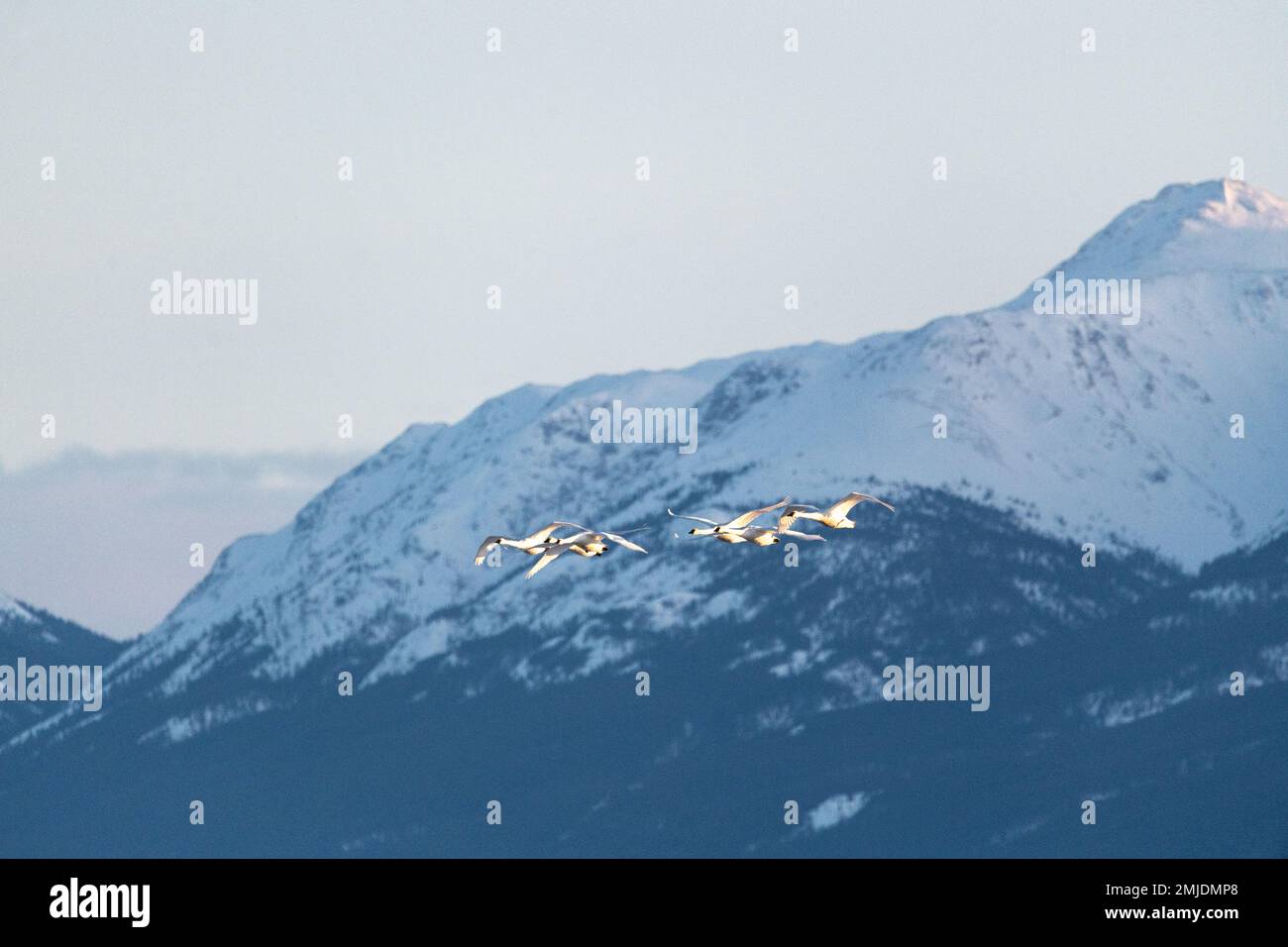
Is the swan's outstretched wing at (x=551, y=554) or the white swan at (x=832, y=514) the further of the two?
the swan's outstretched wing at (x=551, y=554)

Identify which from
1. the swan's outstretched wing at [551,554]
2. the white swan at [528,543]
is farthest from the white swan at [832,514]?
the white swan at [528,543]

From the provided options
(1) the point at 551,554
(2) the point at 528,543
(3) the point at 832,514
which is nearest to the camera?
(3) the point at 832,514

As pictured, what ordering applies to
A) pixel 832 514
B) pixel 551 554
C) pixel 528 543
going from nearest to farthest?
1. pixel 832 514
2. pixel 551 554
3. pixel 528 543

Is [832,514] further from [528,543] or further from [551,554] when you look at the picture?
[528,543]

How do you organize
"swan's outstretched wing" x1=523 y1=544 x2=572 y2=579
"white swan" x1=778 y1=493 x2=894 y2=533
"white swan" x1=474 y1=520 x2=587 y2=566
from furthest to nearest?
"swan's outstretched wing" x1=523 y1=544 x2=572 y2=579 → "white swan" x1=474 y1=520 x2=587 y2=566 → "white swan" x1=778 y1=493 x2=894 y2=533

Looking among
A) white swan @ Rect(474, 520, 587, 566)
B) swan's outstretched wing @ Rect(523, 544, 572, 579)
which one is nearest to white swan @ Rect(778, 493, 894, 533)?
swan's outstretched wing @ Rect(523, 544, 572, 579)

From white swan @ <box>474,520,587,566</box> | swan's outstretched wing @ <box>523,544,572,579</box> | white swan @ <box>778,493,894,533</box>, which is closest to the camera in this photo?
white swan @ <box>778,493,894,533</box>

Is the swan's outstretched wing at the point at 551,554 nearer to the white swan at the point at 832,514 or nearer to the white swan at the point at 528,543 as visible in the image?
the white swan at the point at 528,543

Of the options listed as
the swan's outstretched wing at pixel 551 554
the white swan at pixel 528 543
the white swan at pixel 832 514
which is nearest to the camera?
the white swan at pixel 832 514

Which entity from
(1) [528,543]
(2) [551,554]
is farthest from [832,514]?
(1) [528,543]

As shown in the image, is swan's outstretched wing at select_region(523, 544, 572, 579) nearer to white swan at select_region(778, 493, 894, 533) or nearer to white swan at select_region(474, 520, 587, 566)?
white swan at select_region(474, 520, 587, 566)

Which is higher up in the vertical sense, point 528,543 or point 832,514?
point 832,514
